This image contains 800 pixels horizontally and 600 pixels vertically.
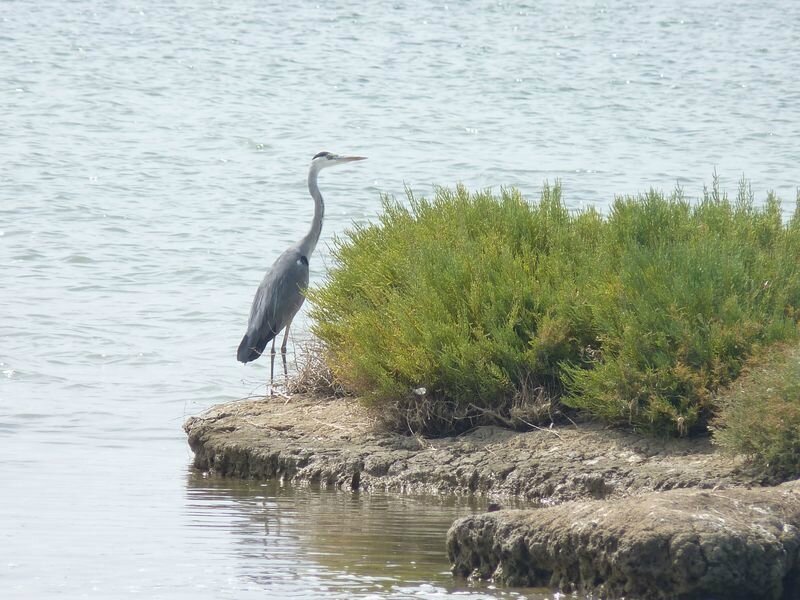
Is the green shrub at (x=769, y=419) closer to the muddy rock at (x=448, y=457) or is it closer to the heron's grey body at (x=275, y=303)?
the muddy rock at (x=448, y=457)

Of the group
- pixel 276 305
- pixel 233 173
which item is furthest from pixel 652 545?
pixel 233 173

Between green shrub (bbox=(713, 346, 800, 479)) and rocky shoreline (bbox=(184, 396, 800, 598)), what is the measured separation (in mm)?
151

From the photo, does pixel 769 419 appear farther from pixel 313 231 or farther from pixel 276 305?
pixel 313 231

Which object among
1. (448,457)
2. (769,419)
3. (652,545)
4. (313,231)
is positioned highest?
(313,231)

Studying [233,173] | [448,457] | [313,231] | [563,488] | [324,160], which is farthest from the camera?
[233,173]

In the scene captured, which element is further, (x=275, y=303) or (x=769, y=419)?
(x=275, y=303)

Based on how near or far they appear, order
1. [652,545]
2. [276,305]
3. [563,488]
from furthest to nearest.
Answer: [276,305]
[563,488]
[652,545]

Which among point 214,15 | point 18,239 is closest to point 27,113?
point 18,239

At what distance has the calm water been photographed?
664 centimetres

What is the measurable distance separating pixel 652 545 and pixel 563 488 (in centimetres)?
206

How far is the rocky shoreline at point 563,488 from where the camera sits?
5242mm

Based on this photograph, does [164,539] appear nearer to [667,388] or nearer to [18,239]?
[667,388]

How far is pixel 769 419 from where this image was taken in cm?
649

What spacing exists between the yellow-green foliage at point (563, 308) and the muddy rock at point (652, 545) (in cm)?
155
